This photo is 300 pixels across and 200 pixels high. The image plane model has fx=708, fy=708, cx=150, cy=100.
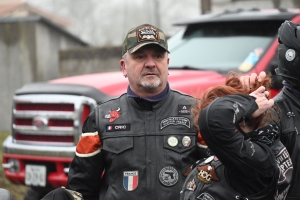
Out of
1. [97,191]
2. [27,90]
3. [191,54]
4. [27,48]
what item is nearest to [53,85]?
[27,90]

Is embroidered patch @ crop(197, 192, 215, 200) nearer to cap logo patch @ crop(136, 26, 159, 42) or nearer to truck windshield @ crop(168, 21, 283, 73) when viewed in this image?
cap logo patch @ crop(136, 26, 159, 42)

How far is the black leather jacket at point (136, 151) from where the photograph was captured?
3.54 m

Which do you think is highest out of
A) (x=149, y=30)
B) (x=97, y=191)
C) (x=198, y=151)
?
(x=149, y=30)

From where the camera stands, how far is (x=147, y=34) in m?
3.66

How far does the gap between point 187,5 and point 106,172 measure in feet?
147

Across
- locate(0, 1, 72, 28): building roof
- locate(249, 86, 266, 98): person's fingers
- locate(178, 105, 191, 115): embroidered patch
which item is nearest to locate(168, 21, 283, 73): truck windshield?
locate(178, 105, 191, 115): embroidered patch

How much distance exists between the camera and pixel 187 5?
47906 millimetres

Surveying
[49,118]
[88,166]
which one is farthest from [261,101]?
[49,118]

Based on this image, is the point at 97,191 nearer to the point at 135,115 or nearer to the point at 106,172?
the point at 106,172

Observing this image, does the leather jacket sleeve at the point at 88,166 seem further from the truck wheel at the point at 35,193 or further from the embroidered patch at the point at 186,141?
the truck wheel at the point at 35,193

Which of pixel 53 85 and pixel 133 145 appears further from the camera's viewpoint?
pixel 53 85

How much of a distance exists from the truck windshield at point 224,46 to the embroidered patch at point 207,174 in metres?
3.80

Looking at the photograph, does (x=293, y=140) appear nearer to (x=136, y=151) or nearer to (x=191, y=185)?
(x=191, y=185)

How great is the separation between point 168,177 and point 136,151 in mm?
207
